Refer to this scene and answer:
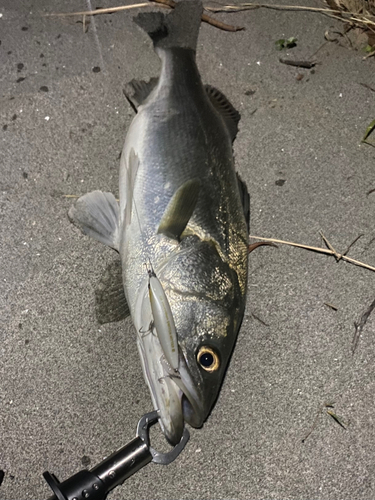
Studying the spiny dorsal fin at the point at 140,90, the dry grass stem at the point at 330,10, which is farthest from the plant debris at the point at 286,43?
the spiny dorsal fin at the point at 140,90

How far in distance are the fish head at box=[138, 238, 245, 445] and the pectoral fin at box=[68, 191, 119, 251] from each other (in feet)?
1.48

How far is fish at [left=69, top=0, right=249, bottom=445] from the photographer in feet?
5.41

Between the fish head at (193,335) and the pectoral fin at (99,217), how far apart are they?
0.45 metres

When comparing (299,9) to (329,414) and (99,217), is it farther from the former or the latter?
(329,414)

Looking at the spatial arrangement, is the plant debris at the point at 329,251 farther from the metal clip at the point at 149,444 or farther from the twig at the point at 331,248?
the metal clip at the point at 149,444

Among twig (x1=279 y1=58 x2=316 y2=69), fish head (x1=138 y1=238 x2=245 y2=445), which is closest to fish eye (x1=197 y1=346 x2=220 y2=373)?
fish head (x1=138 y1=238 x2=245 y2=445)

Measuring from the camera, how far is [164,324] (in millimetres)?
1609

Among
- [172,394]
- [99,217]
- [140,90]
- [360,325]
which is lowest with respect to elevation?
[360,325]

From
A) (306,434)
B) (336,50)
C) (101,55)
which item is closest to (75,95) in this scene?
(101,55)

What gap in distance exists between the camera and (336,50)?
8.84 feet

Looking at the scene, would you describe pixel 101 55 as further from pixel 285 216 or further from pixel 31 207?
pixel 285 216

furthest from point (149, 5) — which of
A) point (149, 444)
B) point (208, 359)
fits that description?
point (149, 444)

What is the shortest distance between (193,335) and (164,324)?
128 mm

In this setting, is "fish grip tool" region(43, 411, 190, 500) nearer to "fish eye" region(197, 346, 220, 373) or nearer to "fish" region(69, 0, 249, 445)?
"fish" region(69, 0, 249, 445)
